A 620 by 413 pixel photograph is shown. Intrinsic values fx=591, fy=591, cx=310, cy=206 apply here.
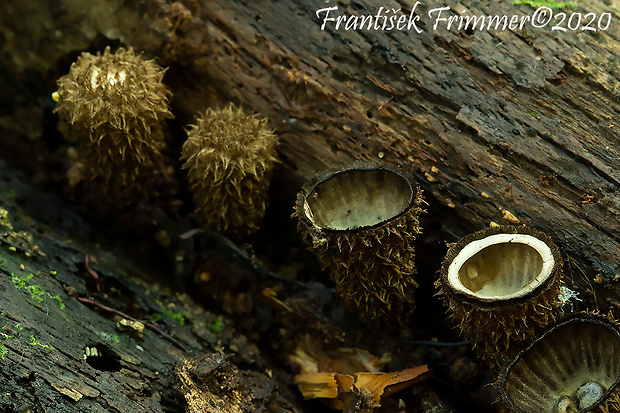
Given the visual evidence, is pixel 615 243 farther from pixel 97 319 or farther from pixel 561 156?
pixel 97 319

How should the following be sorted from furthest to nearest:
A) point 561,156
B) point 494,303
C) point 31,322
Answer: point 561,156 → point 31,322 → point 494,303

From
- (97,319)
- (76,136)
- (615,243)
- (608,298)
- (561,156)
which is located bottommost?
(97,319)

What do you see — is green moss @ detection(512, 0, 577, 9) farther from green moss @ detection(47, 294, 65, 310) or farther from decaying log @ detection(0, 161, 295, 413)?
green moss @ detection(47, 294, 65, 310)

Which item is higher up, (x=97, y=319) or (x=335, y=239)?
(x=335, y=239)

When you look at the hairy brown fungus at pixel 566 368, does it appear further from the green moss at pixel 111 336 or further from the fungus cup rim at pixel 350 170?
the green moss at pixel 111 336

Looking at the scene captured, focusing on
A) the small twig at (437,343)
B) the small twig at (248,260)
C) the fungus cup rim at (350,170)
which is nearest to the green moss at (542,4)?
the fungus cup rim at (350,170)

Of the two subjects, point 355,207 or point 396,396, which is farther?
point 355,207

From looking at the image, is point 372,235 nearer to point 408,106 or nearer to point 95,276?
point 408,106

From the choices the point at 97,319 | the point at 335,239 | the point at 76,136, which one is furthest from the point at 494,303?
the point at 76,136
